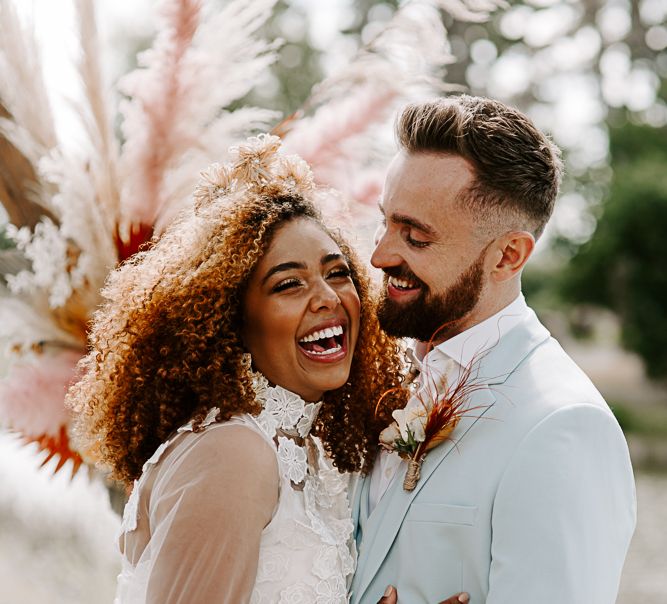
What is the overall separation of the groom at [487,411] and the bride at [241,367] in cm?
21

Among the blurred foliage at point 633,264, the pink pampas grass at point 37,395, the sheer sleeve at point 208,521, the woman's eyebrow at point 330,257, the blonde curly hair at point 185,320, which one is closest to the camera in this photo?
the sheer sleeve at point 208,521

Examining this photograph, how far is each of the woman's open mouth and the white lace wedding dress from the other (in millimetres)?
145

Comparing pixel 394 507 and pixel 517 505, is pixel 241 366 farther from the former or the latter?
pixel 517 505

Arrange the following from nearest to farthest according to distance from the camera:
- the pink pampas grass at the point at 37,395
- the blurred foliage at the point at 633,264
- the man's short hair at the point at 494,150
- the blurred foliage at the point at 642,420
→ the pink pampas grass at the point at 37,395, the man's short hair at the point at 494,150, the blurred foliage at the point at 642,420, the blurred foliage at the point at 633,264

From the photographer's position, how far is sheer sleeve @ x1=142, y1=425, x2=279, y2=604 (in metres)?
2.18

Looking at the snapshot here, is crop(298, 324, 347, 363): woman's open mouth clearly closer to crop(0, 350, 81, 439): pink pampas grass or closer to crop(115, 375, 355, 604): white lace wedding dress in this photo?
crop(115, 375, 355, 604): white lace wedding dress

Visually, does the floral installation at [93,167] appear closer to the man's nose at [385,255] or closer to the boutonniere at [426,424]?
the man's nose at [385,255]

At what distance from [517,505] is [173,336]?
1068 millimetres

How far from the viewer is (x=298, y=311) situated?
2.62 m

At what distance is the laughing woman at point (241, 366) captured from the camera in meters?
2.42

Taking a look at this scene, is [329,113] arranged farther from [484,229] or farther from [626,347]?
[626,347]

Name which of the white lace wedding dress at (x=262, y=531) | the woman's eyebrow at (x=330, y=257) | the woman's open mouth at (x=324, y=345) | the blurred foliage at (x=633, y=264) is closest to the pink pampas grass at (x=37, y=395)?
the white lace wedding dress at (x=262, y=531)

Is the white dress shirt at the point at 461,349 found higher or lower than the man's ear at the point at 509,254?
lower

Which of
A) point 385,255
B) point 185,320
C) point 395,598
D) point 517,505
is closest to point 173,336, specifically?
point 185,320
